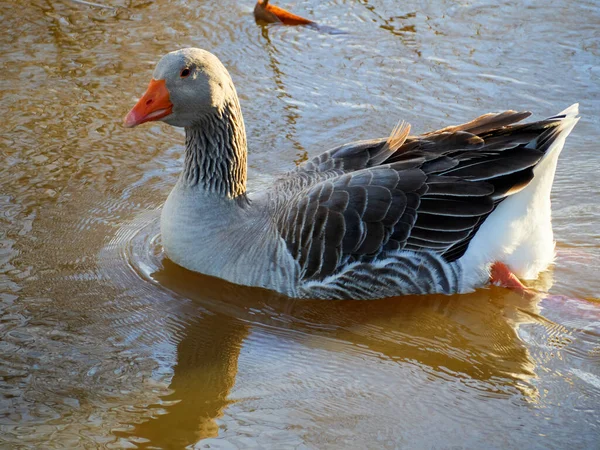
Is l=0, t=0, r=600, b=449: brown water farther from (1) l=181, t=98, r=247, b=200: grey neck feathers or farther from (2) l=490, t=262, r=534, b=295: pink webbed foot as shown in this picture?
(1) l=181, t=98, r=247, b=200: grey neck feathers

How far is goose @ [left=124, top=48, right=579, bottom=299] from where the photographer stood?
5.23 meters

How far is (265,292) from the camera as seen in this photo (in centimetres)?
539

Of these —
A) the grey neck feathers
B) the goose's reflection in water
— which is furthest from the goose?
the goose's reflection in water

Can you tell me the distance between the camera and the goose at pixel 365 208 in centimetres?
523

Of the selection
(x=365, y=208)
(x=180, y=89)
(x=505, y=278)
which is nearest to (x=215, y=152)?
(x=180, y=89)

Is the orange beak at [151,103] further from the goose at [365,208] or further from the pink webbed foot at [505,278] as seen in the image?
the pink webbed foot at [505,278]

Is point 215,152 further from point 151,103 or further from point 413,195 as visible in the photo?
point 413,195

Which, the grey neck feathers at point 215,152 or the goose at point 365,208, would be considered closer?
the goose at point 365,208

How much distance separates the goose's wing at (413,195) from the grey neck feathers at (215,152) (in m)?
0.41

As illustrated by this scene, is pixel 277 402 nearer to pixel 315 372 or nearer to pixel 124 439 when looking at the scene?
pixel 315 372

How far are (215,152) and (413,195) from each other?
137 centimetres

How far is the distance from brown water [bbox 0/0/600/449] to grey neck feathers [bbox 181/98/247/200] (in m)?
0.65

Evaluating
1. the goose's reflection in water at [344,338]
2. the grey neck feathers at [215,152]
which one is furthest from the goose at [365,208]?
the goose's reflection in water at [344,338]

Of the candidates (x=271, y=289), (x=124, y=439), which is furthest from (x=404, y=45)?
(x=124, y=439)
